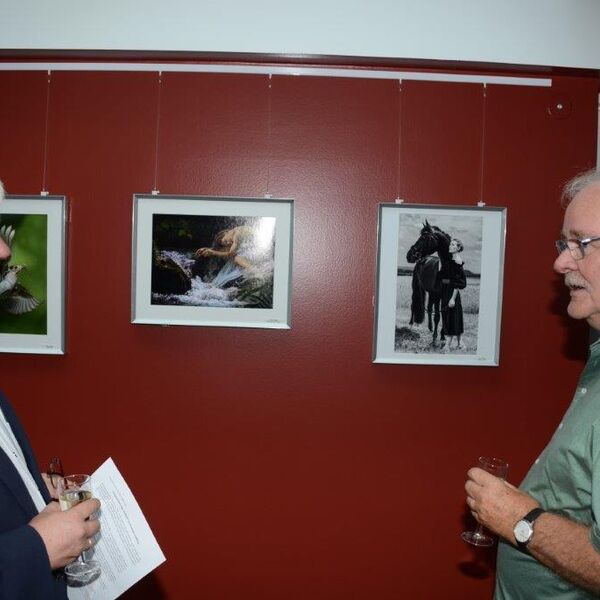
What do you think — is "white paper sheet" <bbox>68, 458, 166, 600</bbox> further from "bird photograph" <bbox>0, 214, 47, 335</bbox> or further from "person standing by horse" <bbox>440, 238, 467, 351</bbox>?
"person standing by horse" <bbox>440, 238, 467, 351</bbox>

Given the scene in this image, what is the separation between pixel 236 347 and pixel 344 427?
0.63m

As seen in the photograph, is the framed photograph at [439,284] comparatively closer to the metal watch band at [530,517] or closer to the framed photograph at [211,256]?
the framed photograph at [211,256]

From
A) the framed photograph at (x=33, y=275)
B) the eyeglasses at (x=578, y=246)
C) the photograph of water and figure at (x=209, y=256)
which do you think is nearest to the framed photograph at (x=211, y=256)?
the photograph of water and figure at (x=209, y=256)

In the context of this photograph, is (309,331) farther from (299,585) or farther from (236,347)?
(299,585)

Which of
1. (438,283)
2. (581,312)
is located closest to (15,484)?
(581,312)

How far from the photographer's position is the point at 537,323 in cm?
243

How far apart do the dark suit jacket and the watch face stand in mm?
1176

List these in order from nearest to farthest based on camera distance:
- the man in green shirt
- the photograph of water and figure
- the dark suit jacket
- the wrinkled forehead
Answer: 1. the dark suit jacket
2. the man in green shirt
3. the wrinkled forehead
4. the photograph of water and figure

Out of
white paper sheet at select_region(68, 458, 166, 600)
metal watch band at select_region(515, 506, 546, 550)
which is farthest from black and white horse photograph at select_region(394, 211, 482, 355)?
white paper sheet at select_region(68, 458, 166, 600)

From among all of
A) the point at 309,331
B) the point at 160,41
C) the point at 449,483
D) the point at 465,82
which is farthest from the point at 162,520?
the point at 465,82

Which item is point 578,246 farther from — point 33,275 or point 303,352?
point 33,275

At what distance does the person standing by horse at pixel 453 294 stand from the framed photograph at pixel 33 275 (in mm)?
1756

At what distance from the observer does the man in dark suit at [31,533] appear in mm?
1192

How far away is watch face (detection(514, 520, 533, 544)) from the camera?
133 cm
